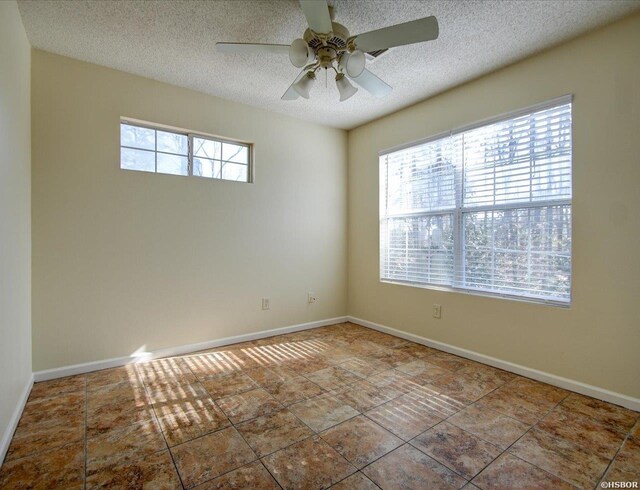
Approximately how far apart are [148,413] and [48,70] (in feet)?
8.88

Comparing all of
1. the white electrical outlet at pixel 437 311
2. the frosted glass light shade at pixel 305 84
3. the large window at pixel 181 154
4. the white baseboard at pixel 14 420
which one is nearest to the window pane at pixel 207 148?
the large window at pixel 181 154

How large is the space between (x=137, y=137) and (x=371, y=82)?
216 cm

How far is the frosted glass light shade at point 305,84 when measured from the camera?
2.28 metres

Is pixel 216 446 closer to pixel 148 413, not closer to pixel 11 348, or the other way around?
pixel 148 413

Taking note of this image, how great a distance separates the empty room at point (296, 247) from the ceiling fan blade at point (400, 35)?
1 cm

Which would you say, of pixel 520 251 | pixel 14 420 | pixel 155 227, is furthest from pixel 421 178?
pixel 14 420

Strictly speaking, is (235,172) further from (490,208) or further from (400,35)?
(490,208)

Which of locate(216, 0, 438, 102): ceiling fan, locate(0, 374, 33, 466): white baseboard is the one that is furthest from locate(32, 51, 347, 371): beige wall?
locate(216, 0, 438, 102): ceiling fan

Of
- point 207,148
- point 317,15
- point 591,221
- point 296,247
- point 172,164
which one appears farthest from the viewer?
point 296,247

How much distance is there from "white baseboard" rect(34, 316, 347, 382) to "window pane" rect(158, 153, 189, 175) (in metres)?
1.70

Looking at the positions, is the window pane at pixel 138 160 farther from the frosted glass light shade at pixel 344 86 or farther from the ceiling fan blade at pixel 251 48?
the frosted glass light shade at pixel 344 86

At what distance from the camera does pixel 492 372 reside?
107 inches

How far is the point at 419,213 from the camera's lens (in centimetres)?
348

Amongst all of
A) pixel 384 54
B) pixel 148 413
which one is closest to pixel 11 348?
pixel 148 413
